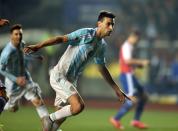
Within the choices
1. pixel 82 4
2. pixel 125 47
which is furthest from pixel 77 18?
pixel 125 47

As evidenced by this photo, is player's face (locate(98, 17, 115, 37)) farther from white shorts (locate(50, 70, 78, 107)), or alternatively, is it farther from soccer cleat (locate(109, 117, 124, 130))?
soccer cleat (locate(109, 117, 124, 130))

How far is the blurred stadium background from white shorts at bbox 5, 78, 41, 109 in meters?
10.6

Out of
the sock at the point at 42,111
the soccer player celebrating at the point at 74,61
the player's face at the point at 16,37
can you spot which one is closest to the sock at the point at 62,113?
the soccer player celebrating at the point at 74,61

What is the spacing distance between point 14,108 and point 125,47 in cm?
312

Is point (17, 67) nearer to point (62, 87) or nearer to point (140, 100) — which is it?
point (62, 87)

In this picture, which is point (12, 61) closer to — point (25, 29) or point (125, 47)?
point (125, 47)

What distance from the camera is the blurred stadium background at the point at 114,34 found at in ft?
81.5

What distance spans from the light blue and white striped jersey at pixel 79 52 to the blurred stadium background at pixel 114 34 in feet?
46.3

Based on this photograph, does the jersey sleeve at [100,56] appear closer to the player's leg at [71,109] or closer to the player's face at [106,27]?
the player's face at [106,27]

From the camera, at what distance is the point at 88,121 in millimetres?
16250

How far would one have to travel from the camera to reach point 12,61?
12719mm

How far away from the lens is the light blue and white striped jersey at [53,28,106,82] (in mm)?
9867

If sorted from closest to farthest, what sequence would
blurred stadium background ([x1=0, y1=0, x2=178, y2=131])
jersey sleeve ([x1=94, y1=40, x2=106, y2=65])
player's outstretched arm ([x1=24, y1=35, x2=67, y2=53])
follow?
player's outstretched arm ([x1=24, y1=35, x2=67, y2=53]) < jersey sleeve ([x1=94, y1=40, x2=106, y2=65]) < blurred stadium background ([x1=0, y1=0, x2=178, y2=131])

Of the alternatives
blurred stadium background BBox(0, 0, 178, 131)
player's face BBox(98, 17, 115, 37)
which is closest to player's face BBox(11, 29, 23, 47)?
player's face BBox(98, 17, 115, 37)
